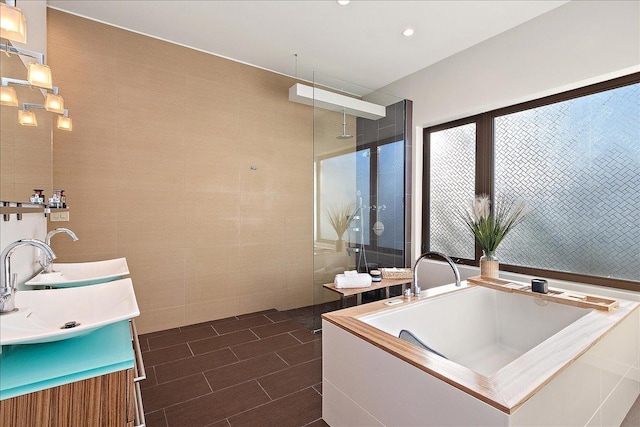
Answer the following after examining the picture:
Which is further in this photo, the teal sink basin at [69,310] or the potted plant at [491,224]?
the potted plant at [491,224]

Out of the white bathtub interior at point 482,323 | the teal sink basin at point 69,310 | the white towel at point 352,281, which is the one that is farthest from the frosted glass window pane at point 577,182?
the teal sink basin at point 69,310

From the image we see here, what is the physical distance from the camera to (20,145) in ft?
5.89

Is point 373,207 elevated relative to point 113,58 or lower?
lower

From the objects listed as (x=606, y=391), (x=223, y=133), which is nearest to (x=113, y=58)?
(x=223, y=133)

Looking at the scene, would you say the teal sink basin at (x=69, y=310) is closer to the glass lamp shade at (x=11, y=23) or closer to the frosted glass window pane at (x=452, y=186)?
the glass lamp shade at (x=11, y=23)

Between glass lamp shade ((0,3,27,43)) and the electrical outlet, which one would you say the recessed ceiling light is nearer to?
glass lamp shade ((0,3,27,43))

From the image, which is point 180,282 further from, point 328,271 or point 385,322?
point 385,322

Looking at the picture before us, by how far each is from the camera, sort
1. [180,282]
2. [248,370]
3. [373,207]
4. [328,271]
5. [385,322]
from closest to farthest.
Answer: [385,322] → [248,370] → [180,282] → [328,271] → [373,207]

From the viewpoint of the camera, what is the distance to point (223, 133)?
3564 mm

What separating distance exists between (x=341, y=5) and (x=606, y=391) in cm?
321

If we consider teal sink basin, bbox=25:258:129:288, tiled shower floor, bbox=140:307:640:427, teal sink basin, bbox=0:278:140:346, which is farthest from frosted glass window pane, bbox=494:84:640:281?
teal sink basin, bbox=25:258:129:288

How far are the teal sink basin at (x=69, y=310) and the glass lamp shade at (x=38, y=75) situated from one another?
41.7 inches

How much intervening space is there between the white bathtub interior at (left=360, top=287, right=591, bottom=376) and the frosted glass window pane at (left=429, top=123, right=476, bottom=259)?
1012mm

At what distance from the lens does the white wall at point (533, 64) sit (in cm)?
232
